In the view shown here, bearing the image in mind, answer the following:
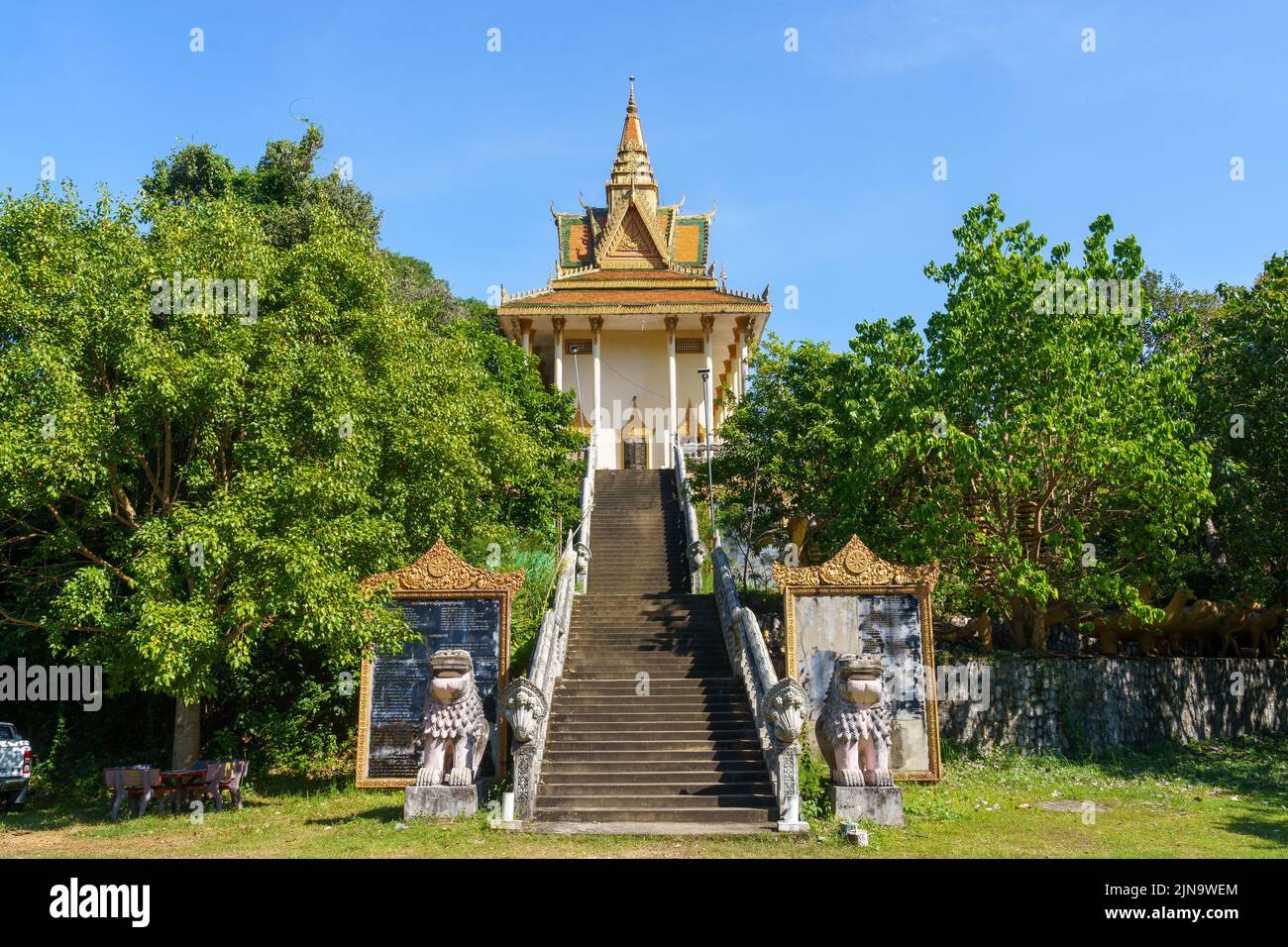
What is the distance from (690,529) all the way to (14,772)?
11.2 meters

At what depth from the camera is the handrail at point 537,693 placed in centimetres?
1213

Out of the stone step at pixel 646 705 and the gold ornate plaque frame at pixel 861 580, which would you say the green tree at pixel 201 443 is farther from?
the gold ornate plaque frame at pixel 861 580

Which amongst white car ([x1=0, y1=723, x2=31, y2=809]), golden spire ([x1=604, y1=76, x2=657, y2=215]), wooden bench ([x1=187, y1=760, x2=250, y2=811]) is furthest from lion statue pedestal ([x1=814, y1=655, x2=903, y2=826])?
golden spire ([x1=604, y1=76, x2=657, y2=215])

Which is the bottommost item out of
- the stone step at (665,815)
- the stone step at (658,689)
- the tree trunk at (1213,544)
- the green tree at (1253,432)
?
the stone step at (665,815)

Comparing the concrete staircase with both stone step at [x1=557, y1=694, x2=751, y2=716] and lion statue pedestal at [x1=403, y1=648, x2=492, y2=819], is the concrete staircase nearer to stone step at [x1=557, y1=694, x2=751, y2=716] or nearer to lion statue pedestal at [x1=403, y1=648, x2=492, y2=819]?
stone step at [x1=557, y1=694, x2=751, y2=716]

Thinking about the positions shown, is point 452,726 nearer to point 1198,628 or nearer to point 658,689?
point 658,689

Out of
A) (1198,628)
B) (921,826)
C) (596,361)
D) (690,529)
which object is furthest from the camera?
(596,361)

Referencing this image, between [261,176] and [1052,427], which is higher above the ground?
[261,176]

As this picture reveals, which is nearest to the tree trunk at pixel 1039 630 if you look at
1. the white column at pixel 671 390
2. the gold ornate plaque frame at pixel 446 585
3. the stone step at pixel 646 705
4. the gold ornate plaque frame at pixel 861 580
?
the gold ornate plaque frame at pixel 861 580

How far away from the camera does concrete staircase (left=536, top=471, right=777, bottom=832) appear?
477 inches

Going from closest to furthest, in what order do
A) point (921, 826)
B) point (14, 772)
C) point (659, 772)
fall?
point (921, 826) < point (659, 772) < point (14, 772)

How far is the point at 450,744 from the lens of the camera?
12609mm

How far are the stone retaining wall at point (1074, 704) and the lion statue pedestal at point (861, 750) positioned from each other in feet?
13.8

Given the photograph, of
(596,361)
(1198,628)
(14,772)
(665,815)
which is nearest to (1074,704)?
(1198,628)
